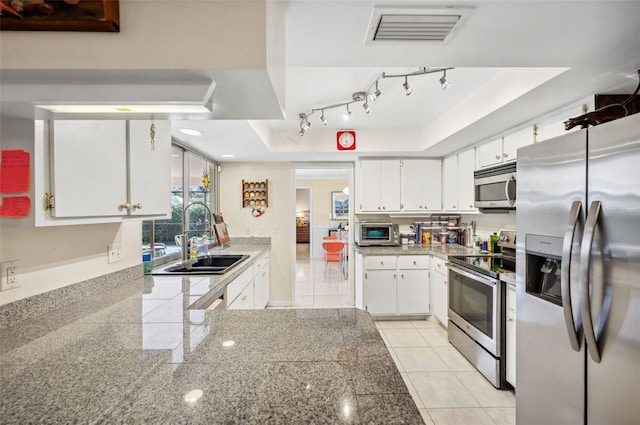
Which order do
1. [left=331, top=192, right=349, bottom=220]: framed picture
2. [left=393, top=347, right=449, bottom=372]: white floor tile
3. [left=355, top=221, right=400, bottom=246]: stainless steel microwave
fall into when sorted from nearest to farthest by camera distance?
[left=393, top=347, right=449, bottom=372]: white floor tile, [left=355, top=221, right=400, bottom=246]: stainless steel microwave, [left=331, top=192, right=349, bottom=220]: framed picture

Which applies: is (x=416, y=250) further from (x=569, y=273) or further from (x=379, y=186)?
(x=569, y=273)

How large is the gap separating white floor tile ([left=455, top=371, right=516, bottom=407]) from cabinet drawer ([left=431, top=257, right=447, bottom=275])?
1079mm

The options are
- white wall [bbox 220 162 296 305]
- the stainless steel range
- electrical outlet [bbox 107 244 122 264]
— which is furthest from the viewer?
white wall [bbox 220 162 296 305]

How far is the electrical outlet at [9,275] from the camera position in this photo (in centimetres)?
121

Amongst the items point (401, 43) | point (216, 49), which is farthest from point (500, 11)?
point (216, 49)

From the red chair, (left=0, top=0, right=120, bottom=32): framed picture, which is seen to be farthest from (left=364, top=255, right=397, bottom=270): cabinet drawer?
the red chair

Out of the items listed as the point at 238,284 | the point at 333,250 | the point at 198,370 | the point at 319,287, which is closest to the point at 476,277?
the point at 238,284

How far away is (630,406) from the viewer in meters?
1.11

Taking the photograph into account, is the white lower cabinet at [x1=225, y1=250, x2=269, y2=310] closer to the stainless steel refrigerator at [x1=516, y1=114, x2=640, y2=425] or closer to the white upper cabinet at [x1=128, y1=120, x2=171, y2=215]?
the white upper cabinet at [x1=128, y1=120, x2=171, y2=215]

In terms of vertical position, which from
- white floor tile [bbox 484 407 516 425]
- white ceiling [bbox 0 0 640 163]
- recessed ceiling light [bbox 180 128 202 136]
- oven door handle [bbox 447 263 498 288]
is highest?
white ceiling [bbox 0 0 640 163]

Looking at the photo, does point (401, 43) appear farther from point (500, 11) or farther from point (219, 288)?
point (219, 288)

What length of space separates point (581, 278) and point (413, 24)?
4.21 ft

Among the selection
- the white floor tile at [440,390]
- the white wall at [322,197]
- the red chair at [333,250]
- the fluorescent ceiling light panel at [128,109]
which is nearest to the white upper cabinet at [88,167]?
the fluorescent ceiling light panel at [128,109]

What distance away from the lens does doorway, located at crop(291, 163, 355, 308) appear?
4.64 m
